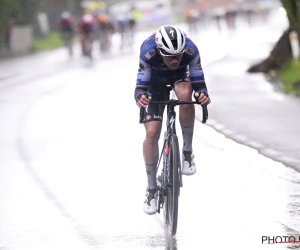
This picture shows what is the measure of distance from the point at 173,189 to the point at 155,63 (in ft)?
3.61

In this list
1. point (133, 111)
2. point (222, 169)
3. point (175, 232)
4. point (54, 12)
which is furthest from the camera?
point (54, 12)

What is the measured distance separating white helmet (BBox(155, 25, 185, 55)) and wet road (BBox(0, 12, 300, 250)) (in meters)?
1.43

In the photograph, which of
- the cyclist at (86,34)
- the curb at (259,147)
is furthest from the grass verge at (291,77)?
the cyclist at (86,34)

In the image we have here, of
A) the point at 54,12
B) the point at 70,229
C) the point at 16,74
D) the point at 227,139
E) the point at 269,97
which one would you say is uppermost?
the point at 70,229

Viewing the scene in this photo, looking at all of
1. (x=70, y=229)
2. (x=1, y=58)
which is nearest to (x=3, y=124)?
(x=70, y=229)

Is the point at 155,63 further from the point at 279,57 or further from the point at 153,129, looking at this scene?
the point at 279,57

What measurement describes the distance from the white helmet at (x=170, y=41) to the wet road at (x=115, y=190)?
1.43 metres

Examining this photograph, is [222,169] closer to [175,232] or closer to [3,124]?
[175,232]

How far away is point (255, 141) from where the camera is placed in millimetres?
14875

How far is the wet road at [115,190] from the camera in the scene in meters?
8.68

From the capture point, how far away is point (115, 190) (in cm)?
1119

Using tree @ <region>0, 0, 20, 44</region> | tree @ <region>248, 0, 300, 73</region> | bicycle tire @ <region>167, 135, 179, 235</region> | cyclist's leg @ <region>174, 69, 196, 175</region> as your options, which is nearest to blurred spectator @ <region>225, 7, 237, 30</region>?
tree @ <region>0, 0, 20, 44</region>

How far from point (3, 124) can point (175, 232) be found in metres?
10.4

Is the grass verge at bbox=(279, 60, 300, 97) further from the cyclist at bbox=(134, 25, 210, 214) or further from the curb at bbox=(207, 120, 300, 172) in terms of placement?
the cyclist at bbox=(134, 25, 210, 214)
